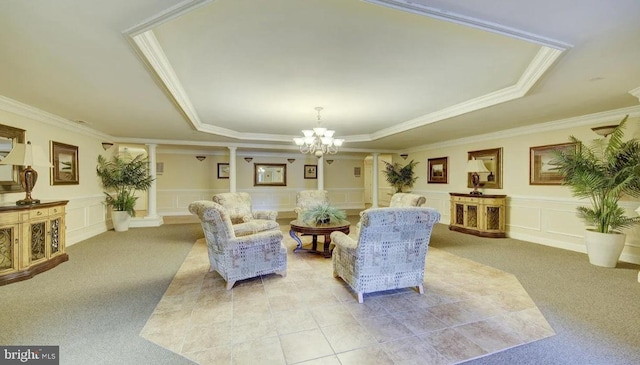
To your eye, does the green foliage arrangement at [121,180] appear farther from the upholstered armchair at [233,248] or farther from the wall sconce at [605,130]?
the wall sconce at [605,130]

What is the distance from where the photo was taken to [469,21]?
1851 mm

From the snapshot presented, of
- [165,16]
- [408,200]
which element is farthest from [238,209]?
[165,16]

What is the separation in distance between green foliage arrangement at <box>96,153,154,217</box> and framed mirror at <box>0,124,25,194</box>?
227 cm

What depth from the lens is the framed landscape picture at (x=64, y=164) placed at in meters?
4.70

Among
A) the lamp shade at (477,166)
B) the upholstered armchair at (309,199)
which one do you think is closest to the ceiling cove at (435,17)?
the lamp shade at (477,166)

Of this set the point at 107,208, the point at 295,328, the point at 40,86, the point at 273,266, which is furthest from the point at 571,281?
the point at 107,208

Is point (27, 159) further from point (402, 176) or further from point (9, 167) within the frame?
point (402, 176)

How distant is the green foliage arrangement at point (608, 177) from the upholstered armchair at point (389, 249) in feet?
9.55

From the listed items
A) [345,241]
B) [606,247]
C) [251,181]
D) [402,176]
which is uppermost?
[402,176]

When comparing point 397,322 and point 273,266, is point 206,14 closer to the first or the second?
point 273,266

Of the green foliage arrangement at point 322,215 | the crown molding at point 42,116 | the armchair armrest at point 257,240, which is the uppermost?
the crown molding at point 42,116

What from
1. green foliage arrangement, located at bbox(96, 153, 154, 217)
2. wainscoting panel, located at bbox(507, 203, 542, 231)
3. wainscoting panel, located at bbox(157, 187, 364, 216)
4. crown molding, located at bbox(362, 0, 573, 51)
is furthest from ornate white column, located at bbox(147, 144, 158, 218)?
wainscoting panel, located at bbox(507, 203, 542, 231)

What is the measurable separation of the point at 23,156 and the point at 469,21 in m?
4.92

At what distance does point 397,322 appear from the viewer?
236cm
